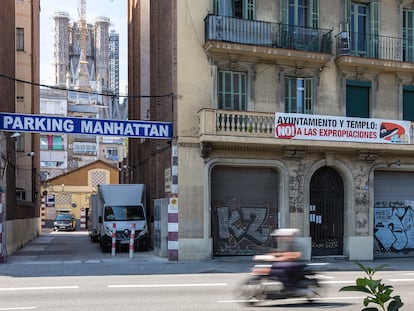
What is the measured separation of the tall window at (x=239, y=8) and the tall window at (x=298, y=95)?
3058 millimetres

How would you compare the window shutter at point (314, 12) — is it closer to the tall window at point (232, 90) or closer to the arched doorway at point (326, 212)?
the tall window at point (232, 90)

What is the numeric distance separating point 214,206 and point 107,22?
148999 mm

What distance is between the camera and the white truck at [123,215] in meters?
25.1

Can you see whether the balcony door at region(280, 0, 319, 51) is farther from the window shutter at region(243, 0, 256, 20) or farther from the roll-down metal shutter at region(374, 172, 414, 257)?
the roll-down metal shutter at region(374, 172, 414, 257)

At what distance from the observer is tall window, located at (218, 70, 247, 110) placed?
2181 cm

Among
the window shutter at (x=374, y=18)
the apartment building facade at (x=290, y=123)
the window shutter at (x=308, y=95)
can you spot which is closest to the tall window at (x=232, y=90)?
the apartment building facade at (x=290, y=123)

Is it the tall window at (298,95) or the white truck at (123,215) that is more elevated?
the tall window at (298,95)

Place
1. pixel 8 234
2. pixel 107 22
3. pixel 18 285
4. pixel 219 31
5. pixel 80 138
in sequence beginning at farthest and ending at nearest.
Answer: pixel 107 22
pixel 80 138
pixel 8 234
pixel 219 31
pixel 18 285

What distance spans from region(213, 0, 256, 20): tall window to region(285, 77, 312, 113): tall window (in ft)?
10.0

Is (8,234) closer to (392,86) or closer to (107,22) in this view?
(392,86)

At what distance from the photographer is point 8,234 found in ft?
74.8

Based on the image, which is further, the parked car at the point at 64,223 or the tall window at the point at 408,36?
the parked car at the point at 64,223

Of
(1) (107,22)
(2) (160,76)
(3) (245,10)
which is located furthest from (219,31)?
(1) (107,22)

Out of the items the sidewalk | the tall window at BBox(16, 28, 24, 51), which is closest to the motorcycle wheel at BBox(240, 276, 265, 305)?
the sidewalk
